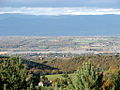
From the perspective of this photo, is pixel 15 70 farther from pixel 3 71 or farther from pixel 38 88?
pixel 38 88

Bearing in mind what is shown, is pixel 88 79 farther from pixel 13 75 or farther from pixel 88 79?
pixel 13 75

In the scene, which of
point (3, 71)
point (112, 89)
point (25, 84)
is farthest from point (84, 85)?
point (3, 71)

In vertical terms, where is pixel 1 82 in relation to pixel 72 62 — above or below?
above

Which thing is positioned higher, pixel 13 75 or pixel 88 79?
pixel 13 75

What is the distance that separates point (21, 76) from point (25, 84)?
67 centimetres

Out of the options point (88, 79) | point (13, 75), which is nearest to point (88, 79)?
A: point (88, 79)

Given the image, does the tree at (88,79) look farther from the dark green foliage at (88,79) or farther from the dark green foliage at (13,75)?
the dark green foliage at (13,75)

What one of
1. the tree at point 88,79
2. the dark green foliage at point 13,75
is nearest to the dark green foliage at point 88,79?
the tree at point 88,79

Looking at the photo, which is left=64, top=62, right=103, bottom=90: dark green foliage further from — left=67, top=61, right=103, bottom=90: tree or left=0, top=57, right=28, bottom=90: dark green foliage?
left=0, top=57, right=28, bottom=90: dark green foliage

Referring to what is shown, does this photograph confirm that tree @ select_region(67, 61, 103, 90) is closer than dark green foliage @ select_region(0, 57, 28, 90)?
Yes

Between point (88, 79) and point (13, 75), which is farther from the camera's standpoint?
point (13, 75)

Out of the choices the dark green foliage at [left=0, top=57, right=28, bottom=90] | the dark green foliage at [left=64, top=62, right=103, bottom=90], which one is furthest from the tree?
the dark green foliage at [left=0, top=57, right=28, bottom=90]

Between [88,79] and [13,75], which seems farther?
[13,75]

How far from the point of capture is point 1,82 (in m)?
20.8
